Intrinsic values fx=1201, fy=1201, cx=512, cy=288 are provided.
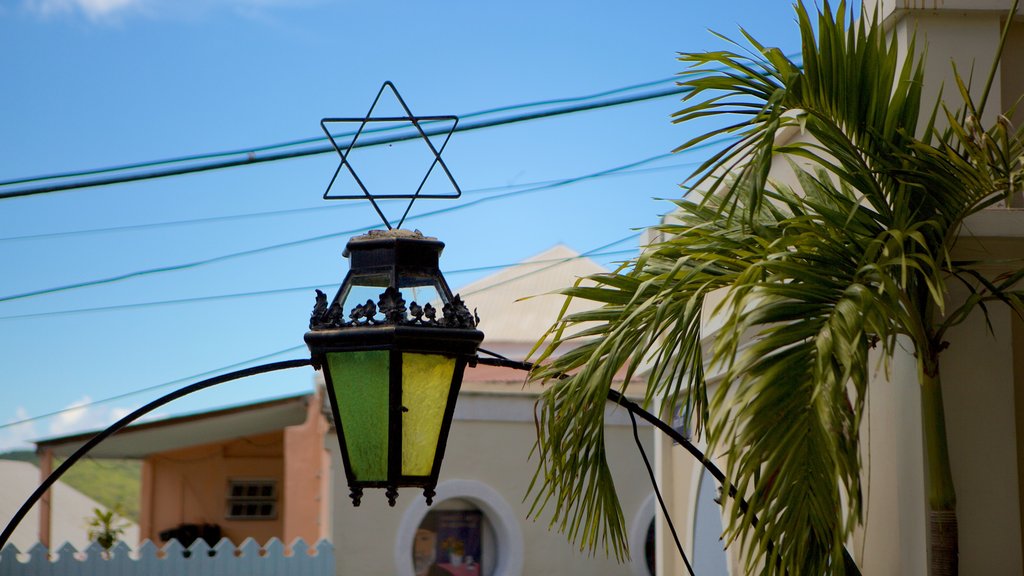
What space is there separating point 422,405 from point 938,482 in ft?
6.42

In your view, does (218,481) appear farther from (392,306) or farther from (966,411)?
(392,306)

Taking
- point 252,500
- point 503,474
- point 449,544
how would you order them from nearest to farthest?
1. point 449,544
2. point 503,474
3. point 252,500

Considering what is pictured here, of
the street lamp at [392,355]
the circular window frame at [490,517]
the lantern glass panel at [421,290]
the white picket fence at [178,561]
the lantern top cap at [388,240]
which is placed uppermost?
the lantern top cap at [388,240]

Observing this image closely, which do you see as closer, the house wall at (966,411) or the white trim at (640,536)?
the house wall at (966,411)

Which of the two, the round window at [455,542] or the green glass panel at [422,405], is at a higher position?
the green glass panel at [422,405]

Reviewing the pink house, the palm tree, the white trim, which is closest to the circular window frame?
the white trim

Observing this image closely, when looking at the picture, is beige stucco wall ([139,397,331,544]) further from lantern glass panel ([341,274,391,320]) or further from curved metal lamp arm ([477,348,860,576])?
lantern glass panel ([341,274,391,320])

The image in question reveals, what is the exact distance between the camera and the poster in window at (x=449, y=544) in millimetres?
13828

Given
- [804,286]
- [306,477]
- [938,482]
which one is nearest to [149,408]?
[804,286]

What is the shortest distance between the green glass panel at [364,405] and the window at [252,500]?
58.7 feet

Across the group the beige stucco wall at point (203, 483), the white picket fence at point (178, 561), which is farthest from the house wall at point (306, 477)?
the white picket fence at point (178, 561)

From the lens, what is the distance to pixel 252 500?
2089 centimetres

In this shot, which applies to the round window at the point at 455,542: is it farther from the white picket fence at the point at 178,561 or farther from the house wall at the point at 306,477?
the house wall at the point at 306,477

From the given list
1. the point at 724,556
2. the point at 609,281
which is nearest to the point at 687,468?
the point at 724,556
